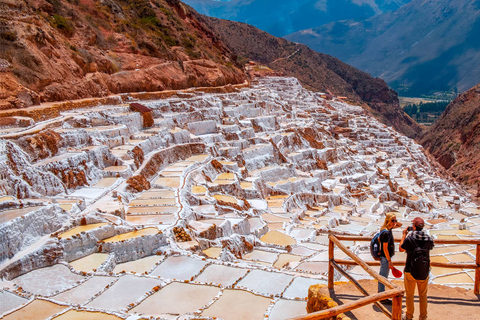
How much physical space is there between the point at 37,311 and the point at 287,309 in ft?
14.7

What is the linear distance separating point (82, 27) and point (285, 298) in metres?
25.2

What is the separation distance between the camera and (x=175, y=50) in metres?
36.4

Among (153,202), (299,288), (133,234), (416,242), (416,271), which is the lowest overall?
(299,288)

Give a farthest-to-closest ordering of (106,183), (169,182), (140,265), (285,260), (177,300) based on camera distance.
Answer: (169,182)
(106,183)
(285,260)
(140,265)
(177,300)

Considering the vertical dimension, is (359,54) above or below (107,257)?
above

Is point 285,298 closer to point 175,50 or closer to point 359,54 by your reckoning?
point 175,50

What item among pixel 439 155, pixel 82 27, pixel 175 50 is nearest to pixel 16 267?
pixel 82 27

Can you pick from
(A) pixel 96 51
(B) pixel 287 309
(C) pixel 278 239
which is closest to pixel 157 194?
(C) pixel 278 239

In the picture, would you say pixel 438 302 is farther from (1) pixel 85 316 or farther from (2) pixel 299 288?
(1) pixel 85 316

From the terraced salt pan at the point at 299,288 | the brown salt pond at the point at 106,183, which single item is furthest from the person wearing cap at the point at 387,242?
the brown salt pond at the point at 106,183

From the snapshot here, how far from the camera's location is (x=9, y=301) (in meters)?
7.96

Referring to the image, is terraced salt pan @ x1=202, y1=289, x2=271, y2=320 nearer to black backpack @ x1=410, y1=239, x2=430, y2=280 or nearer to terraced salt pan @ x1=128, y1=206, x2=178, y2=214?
black backpack @ x1=410, y1=239, x2=430, y2=280

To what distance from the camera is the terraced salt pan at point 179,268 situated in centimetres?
961

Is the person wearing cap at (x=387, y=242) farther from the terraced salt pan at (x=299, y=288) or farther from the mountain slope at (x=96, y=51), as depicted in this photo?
the mountain slope at (x=96, y=51)
